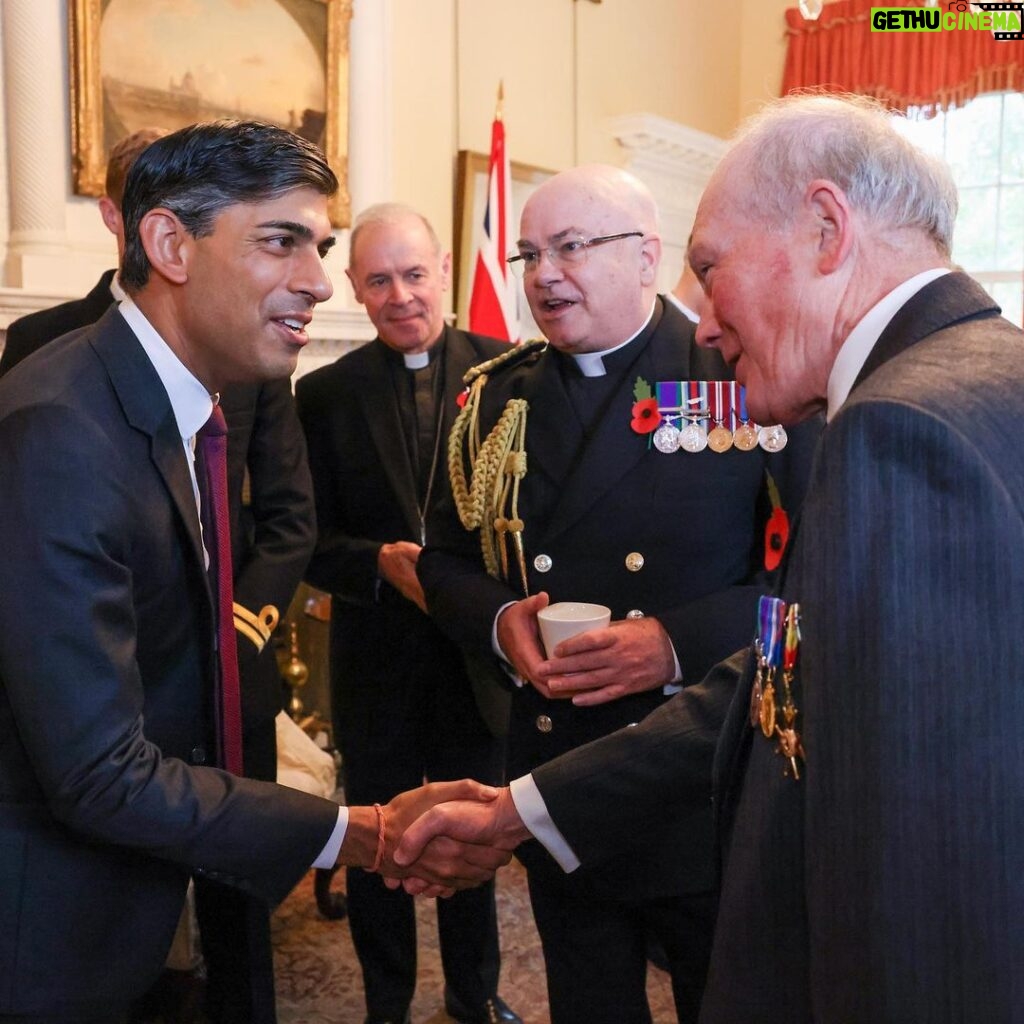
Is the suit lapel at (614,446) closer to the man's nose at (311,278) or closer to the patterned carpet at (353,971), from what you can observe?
the man's nose at (311,278)

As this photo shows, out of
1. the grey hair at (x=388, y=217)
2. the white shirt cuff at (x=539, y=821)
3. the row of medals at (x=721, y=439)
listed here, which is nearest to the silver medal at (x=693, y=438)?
the row of medals at (x=721, y=439)

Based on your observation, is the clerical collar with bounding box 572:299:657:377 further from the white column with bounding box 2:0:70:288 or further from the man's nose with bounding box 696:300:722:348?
the white column with bounding box 2:0:70:288

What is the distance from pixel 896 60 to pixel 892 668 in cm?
712

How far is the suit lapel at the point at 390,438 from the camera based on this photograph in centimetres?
285

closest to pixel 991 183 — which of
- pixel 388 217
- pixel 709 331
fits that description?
pixel 388 217

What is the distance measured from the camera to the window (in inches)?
285

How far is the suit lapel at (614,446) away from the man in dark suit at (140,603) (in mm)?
576

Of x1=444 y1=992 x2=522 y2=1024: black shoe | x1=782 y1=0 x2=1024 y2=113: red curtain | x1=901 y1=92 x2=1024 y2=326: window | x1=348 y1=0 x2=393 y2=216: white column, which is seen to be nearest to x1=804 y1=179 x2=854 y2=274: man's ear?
x1=444 y1=992 x2=522 y2=1024: black shoe

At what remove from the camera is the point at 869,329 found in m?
1.09

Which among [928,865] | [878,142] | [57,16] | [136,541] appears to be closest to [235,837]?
[136,541]

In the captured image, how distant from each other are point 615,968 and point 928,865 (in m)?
1.21

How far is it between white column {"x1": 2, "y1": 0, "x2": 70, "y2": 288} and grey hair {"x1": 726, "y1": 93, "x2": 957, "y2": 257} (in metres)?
2.93

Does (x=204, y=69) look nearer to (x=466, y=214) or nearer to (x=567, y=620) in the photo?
(x=466, y=214)

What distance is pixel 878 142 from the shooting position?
45.2 inches
